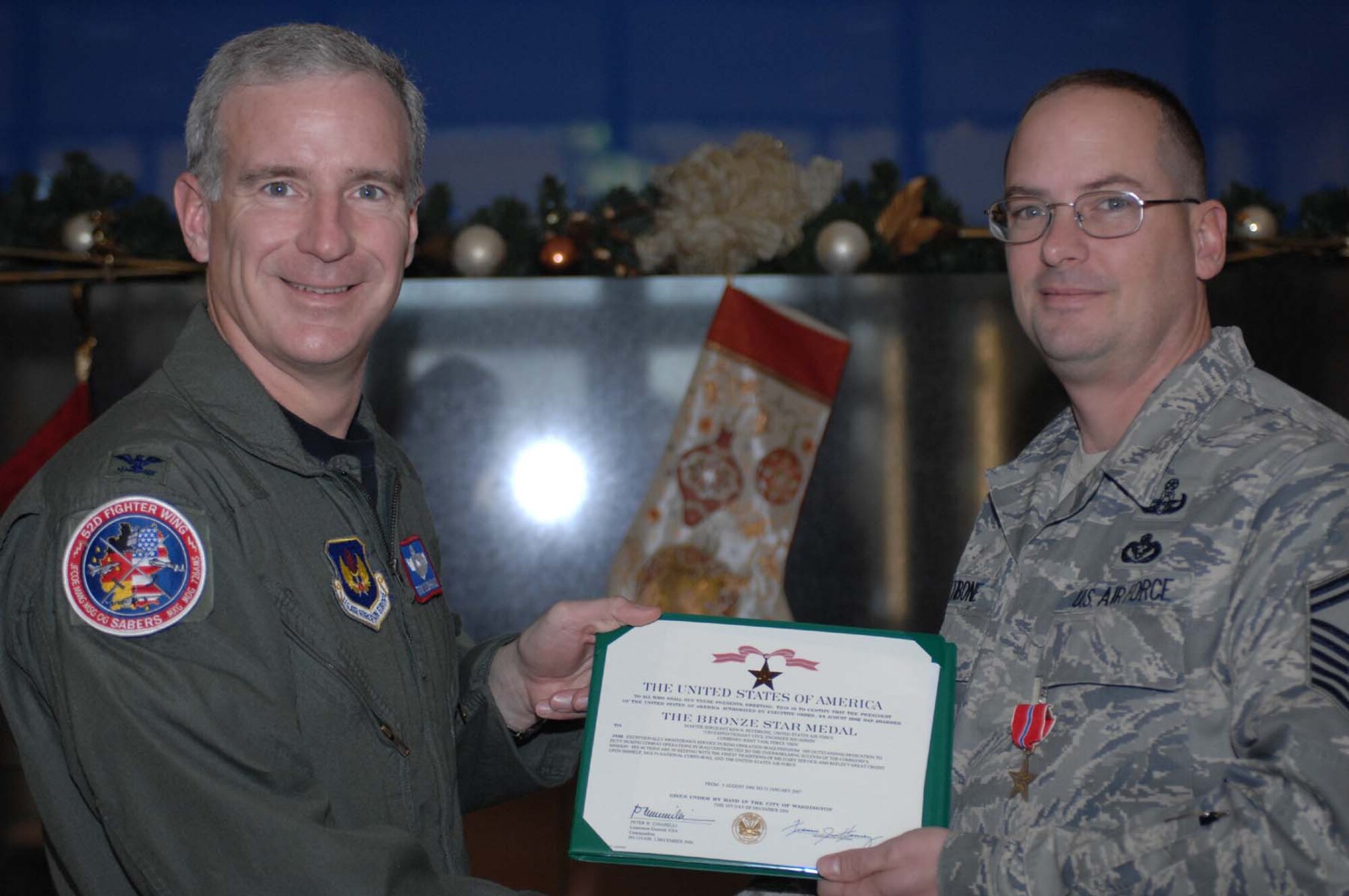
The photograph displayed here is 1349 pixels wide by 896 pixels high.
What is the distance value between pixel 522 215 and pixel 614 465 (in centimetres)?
54

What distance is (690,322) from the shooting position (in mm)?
2531

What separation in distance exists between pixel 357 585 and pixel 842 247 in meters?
1.40

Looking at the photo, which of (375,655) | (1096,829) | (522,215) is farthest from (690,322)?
(1096,829)

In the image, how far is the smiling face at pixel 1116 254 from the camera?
1433mm

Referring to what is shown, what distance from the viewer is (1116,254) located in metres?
1.43

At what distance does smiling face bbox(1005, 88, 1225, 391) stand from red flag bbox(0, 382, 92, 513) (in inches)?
71.5

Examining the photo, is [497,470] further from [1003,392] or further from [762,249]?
[1003,392]

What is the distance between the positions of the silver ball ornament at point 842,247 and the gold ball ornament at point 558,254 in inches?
19.1

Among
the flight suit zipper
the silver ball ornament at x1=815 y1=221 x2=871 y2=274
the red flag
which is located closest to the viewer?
the flight suit zipper

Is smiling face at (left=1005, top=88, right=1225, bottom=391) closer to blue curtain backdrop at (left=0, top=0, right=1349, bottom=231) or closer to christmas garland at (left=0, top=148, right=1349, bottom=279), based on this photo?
christmas garland at (left=0, top=148, right=1349, bottom=279)

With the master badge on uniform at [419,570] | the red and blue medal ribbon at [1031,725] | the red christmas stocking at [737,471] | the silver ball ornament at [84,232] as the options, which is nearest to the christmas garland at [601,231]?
the silver ball ornament at [84,232]

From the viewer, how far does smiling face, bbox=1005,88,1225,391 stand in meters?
1.43

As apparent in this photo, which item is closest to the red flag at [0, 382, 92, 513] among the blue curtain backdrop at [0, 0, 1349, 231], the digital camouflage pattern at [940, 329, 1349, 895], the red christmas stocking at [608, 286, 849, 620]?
the blue curtain backdrop at [0, 0, 1349, 231]
